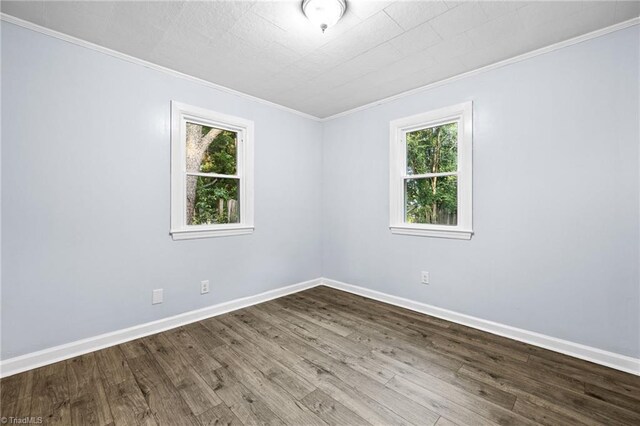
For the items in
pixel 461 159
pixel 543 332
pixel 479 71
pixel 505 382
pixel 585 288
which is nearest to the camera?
pixel 505 382

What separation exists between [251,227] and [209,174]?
0.80m

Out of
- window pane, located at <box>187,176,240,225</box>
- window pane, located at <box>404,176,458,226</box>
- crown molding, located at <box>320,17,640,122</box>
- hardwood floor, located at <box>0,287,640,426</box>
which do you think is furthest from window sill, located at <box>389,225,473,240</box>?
window pane, located at <box>187,176,240,225</box>

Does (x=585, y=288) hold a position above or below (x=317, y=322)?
above

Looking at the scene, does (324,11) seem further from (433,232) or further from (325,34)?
(433,232)

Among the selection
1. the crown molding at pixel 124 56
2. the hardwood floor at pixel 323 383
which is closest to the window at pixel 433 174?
the hardwood floor at pixel 323 383

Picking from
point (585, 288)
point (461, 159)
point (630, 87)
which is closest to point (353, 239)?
point (461, 159)

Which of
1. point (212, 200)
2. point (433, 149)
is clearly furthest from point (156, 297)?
point (433, 149)

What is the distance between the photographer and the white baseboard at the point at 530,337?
6.89ft

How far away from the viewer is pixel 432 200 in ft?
10.7

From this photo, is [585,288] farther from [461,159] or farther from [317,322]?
[317,322]

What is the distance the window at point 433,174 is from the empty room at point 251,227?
0.02 metres

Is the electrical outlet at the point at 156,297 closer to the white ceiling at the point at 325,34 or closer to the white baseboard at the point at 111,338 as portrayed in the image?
the white baseboard at the point at 111,338

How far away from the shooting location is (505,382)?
6.39 ft

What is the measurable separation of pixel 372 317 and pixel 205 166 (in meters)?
2.54
